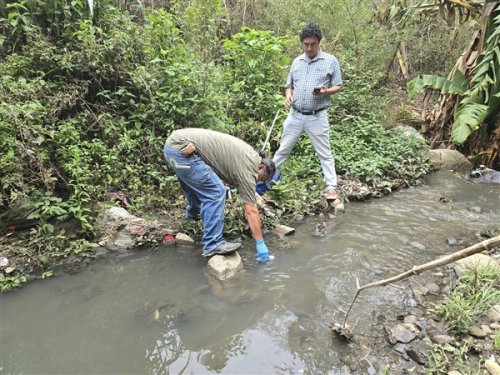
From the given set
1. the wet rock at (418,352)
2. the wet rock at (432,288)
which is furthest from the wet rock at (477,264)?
the wet rock at (418,352)

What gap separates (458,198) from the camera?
5684mm

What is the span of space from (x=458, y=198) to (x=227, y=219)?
3.68 meters

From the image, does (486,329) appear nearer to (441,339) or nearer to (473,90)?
(441,339)

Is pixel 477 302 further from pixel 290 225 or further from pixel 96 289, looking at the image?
pixel 96 289

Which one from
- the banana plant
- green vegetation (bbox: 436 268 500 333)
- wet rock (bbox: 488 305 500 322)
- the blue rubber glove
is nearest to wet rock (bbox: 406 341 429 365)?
green vegetation (bbox: 436 268 500 333)

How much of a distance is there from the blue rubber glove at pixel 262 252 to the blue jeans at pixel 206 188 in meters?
0.38

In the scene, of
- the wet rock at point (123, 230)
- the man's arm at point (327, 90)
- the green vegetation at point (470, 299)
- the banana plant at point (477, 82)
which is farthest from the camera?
the banana plant at point (477, 82)

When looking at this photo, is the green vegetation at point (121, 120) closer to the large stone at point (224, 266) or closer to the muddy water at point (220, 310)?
the muddy water at point (220, 310)

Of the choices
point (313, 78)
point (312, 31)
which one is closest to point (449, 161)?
point (313, 78)

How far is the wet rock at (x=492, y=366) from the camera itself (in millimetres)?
2335

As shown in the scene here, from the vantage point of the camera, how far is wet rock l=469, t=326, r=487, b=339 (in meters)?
2.69

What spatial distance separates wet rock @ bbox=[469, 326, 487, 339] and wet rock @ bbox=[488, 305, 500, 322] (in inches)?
8.5

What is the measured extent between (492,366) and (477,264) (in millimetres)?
1220

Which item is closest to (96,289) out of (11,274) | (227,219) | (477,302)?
(11,274)
